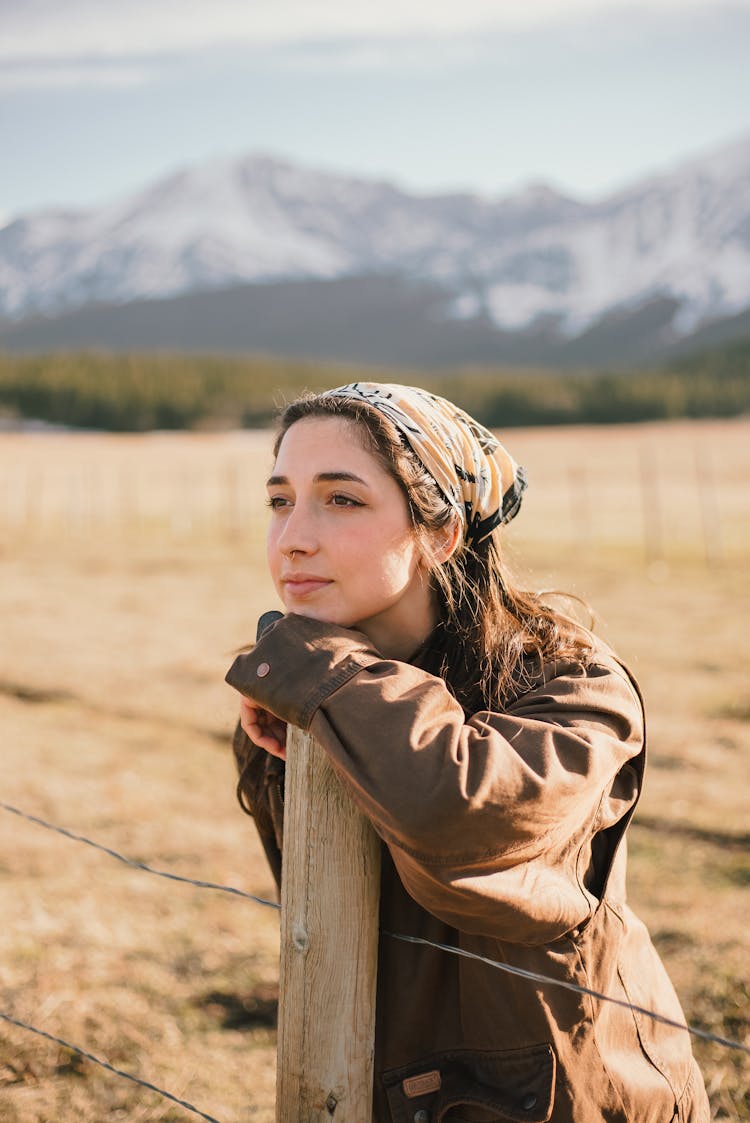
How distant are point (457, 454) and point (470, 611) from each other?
1.05 feet

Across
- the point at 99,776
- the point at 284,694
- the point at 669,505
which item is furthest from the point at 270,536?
the point at 669,505

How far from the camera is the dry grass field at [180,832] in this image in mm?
3730

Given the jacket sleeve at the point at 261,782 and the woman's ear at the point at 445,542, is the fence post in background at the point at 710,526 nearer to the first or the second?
the jacket sleeve at the point at 261,782

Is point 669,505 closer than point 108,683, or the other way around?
point 108,683

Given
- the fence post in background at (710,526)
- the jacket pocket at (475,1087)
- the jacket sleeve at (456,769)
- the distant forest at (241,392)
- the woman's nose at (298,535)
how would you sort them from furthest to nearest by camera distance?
the distant forest at (241,392) → the fence post in background at (710,526) → the woman's nose at (298,535) → the jacket pocket at (475,1087) → the jacket sleeve at (456,769)

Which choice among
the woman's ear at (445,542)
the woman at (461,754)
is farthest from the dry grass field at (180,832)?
the woman's ear at (445,542)

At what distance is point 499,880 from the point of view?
157 cm

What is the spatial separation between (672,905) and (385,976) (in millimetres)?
3696

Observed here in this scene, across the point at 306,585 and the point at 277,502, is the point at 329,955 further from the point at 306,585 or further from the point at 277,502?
the point at 277,502

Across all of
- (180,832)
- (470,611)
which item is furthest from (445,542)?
(180,832)

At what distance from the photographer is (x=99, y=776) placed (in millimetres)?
7184

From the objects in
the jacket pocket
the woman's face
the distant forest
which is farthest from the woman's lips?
the distant forest

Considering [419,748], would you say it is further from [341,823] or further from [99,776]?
[99,776]

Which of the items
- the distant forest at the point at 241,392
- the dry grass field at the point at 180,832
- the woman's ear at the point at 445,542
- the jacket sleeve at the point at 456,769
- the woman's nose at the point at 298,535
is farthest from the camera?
the distant forest at the point at 241,392
